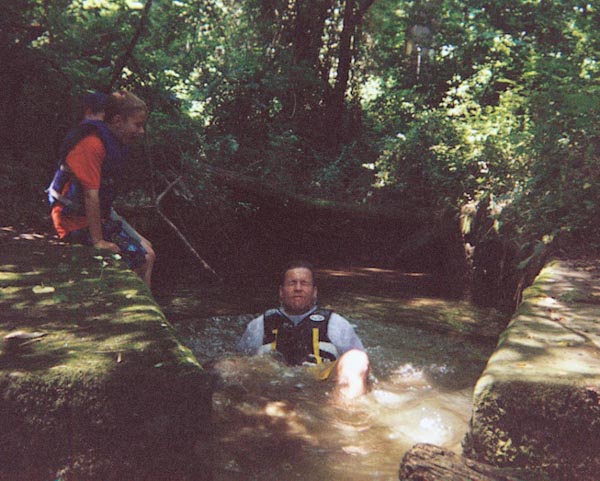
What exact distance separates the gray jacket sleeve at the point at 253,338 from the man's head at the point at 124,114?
85.6 inches

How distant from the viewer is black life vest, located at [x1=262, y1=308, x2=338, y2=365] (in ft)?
18.6

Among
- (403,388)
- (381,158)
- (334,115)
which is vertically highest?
(334,115)

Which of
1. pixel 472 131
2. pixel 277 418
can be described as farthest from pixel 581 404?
pixel 472 131

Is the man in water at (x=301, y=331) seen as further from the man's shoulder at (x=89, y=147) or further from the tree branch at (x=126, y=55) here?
the tree branch at (x=126, y=55)

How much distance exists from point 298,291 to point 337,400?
1221 mm

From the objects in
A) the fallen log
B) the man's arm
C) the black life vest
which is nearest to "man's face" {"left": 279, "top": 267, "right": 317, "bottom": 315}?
the black life vest

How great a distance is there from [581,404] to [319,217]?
12.0 m

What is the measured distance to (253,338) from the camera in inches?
239

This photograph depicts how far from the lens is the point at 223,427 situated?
456 centimetres

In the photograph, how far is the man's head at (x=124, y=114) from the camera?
488 cm

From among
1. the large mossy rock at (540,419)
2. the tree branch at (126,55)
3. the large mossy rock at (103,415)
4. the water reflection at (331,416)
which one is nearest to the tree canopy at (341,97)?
the tree branch at (126,55)

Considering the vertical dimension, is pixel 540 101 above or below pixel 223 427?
above

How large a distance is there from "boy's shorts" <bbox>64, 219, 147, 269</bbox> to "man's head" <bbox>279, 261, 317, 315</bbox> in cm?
141

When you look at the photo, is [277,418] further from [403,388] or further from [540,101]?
[540,101]
